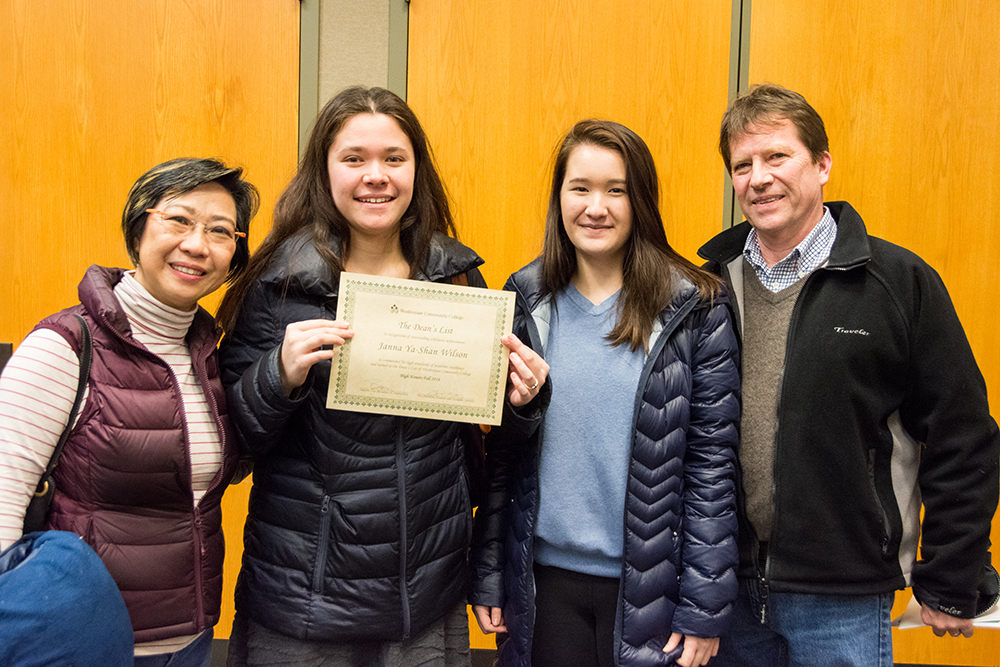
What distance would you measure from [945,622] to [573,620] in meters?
0.93

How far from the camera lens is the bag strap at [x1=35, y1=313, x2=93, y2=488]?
1123mm

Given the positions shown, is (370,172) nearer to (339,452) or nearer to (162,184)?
(162,184)

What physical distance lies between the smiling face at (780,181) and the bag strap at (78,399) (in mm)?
1543

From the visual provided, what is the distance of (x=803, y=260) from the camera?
1.57m

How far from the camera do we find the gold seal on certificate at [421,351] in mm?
1285

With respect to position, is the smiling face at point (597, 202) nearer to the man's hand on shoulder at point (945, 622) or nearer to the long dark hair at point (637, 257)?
the long dark hair at point (637, 257)

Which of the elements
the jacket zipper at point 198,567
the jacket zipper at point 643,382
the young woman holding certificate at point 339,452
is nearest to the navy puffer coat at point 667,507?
the jacket zipper at point 643,382

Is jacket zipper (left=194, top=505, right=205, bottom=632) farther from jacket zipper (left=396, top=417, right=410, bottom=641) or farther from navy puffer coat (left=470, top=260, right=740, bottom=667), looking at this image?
navy puffer coat (left=470, top=260, right=740, bottom=667)

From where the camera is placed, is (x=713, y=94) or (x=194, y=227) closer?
(x=194, y=227)

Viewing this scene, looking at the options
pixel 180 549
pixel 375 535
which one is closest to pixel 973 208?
pixel 375 535

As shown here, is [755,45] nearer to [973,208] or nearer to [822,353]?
[973,208]

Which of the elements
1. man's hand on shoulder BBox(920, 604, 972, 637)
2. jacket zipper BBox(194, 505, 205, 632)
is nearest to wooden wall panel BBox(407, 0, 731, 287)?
man's hand on shoulder BBox(920, 604, 972, 637)

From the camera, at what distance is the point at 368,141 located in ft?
4.56

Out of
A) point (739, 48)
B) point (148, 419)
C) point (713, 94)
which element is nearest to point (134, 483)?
point (148, 419)
